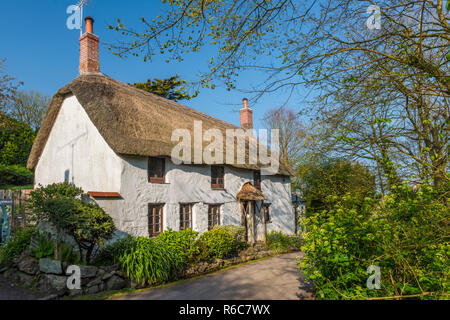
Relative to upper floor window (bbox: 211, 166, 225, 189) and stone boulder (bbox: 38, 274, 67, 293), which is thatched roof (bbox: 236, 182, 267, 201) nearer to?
upper floor window (bbox: 211, 166, 225, 189)

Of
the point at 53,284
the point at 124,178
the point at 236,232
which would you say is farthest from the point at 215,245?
the point at 53,284

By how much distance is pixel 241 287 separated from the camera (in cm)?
795

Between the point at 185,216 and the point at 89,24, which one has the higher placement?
the point at 89,24

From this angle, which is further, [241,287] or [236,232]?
[236,232]

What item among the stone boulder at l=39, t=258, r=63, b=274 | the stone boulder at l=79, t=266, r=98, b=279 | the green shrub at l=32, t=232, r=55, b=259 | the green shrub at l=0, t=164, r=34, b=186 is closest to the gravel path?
the stone boulder at l=79, t=266, r=98, b=279

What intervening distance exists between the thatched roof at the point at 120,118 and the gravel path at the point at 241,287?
4.46 meters

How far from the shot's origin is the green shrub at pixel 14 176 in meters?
20.5

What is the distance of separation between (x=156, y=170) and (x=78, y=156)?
2934 mm

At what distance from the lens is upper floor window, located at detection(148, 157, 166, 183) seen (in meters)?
10.9

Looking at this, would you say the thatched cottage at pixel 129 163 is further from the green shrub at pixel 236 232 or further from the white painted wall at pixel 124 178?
the green shrub at pixel 236 232

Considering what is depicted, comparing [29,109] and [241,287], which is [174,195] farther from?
[29,109]

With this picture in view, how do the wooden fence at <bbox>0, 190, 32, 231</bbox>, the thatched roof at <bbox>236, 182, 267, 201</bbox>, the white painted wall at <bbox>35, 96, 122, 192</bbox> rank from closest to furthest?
the white painted wall at <bbox>35, 96, 122, 192</bbox>
the wooden fence at <bbox>0, 190, 32, 231</bbox>
the thatched roof at <bbox>236, 182, 267, 201</bbox>

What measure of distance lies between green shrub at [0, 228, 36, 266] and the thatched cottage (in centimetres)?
213

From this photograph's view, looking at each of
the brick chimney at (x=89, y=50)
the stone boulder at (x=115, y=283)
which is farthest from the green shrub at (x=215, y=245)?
the brick chimney at (x=89, y=50)
